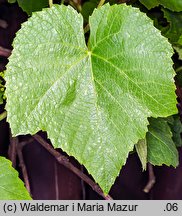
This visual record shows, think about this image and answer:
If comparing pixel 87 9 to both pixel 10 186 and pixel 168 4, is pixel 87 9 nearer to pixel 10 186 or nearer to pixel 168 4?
pixel 168 4

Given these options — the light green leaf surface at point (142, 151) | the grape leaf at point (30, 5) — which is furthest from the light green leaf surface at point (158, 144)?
the grape leaf at point (30, 5)

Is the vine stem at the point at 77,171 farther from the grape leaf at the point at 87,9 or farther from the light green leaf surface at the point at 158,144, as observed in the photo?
the grape leaf at the point at 87,9

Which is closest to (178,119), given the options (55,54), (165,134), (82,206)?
(165,134)

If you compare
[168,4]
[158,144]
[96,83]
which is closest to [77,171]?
[158,144]

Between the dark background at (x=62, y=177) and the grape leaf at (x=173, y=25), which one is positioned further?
the dark background at (x=62, y=177)

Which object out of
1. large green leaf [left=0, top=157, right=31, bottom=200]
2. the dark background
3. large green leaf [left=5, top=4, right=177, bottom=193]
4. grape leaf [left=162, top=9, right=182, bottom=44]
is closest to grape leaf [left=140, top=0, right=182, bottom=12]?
grape leaf [left=162, top=9, right=182, bottom=44]

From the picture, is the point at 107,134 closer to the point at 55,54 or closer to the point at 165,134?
the point at 55,54

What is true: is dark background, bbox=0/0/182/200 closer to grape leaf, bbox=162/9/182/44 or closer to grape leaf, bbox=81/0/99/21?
grape leaf, bbox=81/0/99/21
